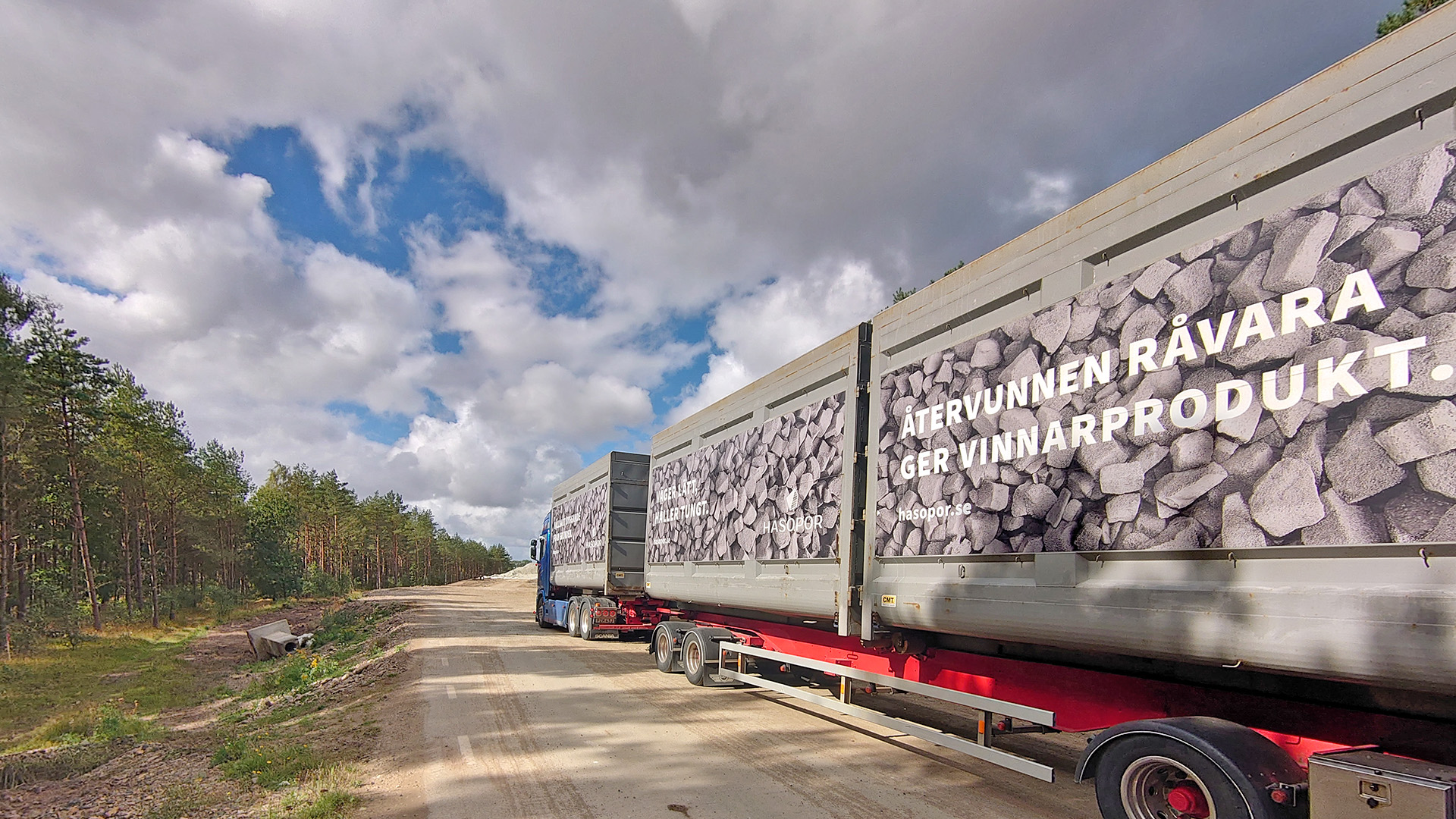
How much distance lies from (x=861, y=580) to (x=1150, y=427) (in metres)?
3.20

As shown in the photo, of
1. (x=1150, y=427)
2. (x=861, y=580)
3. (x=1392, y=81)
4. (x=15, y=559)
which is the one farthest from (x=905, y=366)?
(x=15, y=559)

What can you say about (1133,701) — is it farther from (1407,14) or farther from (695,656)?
(1407,14)

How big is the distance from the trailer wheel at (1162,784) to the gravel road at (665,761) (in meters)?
1.38

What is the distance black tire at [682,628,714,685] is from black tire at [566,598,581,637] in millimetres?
7742

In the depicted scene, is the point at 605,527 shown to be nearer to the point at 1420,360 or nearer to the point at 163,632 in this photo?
the point at 1420,360

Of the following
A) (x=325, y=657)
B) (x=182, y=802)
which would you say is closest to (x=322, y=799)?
(x=182, y=802)

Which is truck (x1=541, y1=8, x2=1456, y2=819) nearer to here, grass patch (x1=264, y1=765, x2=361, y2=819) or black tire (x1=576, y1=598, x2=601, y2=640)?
grass patch (x1=264, y1=765, x2=361, y2=819)

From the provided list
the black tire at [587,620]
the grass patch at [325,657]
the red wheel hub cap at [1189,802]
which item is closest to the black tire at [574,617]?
the black tire at [587,620]

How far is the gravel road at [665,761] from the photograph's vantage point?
5402mm

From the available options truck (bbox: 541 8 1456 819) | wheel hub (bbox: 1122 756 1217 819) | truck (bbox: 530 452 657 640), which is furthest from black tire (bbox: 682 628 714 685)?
wheel hub (bbox: 1122 756 1217 819)

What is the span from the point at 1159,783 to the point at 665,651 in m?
8.18

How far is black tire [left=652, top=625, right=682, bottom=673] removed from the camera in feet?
35.7

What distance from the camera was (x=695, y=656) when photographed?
10.1 metres

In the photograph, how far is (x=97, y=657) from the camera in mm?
21078
